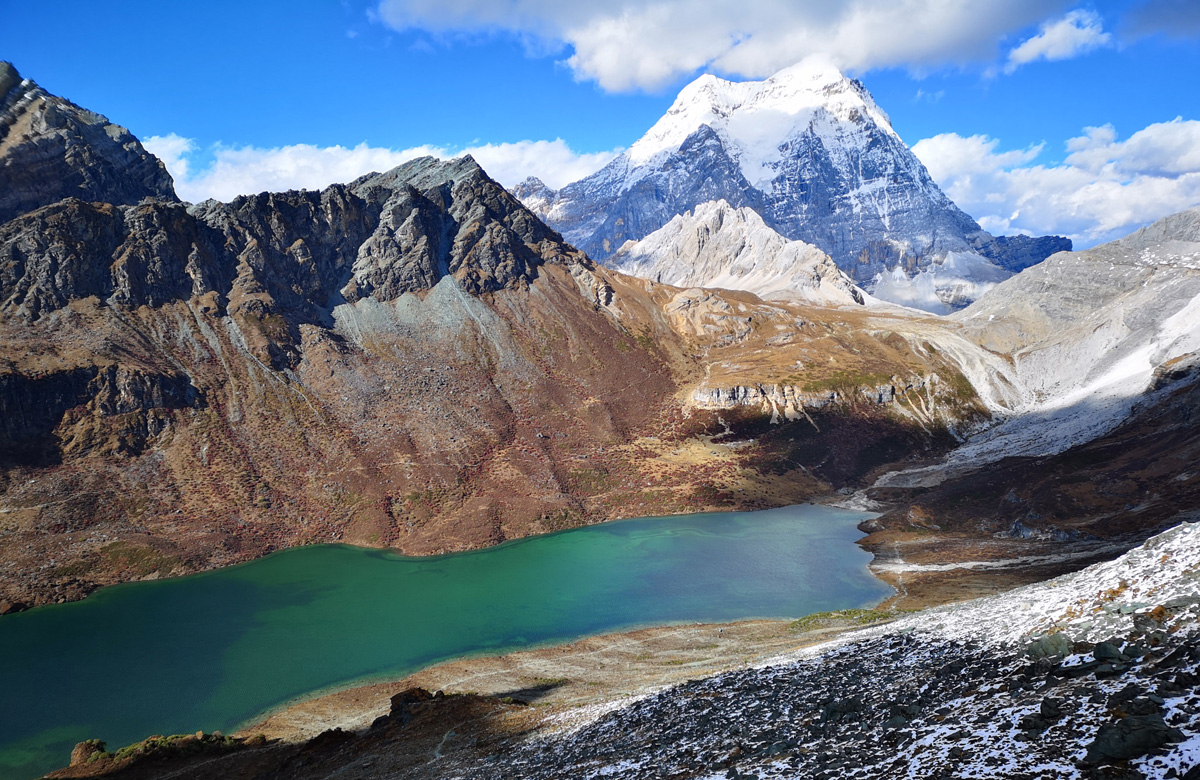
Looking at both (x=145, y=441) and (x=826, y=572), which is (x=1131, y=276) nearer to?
(x=826, y=572)

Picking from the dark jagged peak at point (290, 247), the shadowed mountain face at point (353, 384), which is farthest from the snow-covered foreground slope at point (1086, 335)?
the dark jagged peak at point (290, 247)

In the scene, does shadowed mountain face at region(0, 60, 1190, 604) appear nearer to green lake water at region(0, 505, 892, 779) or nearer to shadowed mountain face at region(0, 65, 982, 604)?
shadowed mountain face at region(0, 65, 982, 604)

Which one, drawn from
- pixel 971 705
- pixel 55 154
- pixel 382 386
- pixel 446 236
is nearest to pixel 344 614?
pixel 382 386

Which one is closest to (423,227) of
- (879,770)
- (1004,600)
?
(1004,600)

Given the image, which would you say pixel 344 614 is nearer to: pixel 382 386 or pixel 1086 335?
pixel 382 386

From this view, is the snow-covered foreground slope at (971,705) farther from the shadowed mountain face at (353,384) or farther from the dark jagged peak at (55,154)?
the dark jagged peak at (55,154)

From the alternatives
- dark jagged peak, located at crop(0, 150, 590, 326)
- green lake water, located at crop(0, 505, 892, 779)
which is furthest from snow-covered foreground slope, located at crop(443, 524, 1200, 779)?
dark jagged peak, located at crop(0, 150, 590, 326)
